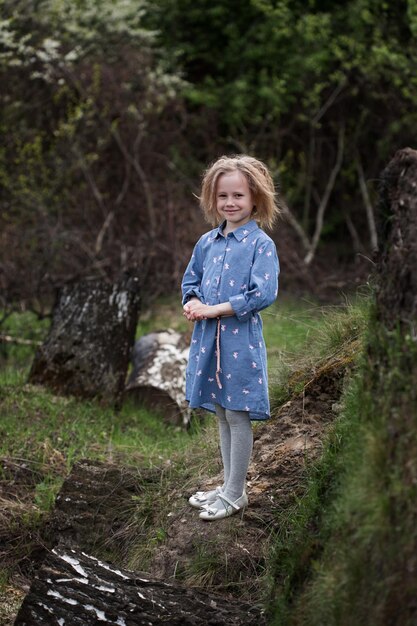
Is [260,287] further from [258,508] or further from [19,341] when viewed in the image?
[19,341]

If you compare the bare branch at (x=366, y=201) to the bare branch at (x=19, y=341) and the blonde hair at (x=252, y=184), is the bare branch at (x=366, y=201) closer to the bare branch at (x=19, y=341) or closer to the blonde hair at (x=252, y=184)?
the bare branch at (x=19, y=341)

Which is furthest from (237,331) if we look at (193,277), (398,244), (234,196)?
(398,244)

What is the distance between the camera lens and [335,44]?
38.8 feet

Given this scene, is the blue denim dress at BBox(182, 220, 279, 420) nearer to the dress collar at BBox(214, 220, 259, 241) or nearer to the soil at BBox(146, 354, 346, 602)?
the dress collar at BBox(214, 220, 259, 241)

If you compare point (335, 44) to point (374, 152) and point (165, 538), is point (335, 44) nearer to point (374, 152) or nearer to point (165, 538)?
point (374, 152)

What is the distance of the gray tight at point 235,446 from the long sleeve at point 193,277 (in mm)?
508

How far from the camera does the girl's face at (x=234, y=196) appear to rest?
3787mm

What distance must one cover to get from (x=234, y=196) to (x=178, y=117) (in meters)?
9.26

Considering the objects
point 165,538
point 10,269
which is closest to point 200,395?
point 165,538

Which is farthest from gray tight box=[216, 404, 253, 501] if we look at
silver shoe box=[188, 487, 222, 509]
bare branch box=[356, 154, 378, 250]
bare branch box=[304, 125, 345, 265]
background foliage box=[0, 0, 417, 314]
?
bare branch box=[356, 154, 378, 250]

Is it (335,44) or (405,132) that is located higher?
(335,44)

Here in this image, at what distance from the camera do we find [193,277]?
399 cm

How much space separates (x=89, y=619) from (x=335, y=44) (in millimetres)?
9958

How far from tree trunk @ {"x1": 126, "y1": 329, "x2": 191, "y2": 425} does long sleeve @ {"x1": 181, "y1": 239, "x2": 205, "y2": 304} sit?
2483 millimetres
